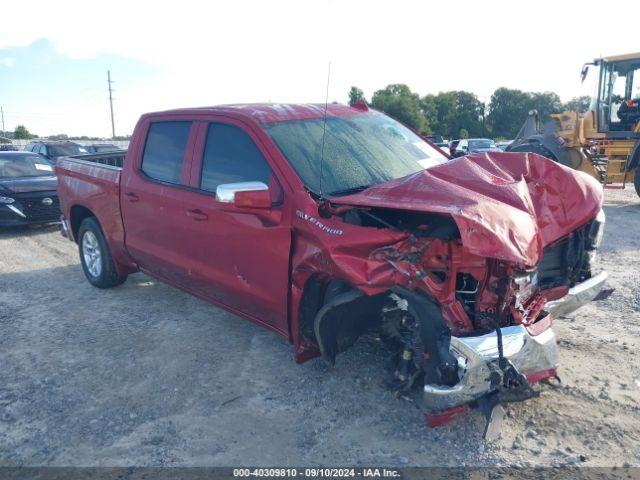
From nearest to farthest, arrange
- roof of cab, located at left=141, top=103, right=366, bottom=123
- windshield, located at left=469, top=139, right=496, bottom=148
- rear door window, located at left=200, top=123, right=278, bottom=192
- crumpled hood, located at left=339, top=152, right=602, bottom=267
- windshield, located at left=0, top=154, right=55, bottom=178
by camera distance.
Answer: crumpled hood, located at left=339, top=152, right=602, bottom=267
rear door window, located at left=200, top=123, right=278, bottom=192
roof of cab, located at left=141, top=103, right=366, bottom=123
windshield, located at left=0, top=154, right=55, bottom=178
windshield, located at left=469, top=139, right=496, bottom=148

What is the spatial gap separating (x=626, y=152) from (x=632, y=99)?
151 centimetres

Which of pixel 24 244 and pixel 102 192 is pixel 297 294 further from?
pixel 24 244

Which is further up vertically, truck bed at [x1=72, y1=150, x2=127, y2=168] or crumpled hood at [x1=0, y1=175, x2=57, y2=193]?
truck bed at [x1=72, y1=150, x2=127, y2=168]

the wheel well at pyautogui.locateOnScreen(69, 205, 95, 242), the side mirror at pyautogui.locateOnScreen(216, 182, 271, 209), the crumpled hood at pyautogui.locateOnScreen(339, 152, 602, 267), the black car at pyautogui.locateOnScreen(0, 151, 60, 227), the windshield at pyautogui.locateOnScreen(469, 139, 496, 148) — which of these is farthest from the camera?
the windshield at pyautogui.locateOnScreen(469, 139, 496, 148)

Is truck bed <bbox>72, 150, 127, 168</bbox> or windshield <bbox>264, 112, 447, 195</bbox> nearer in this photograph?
windshield <bbox>264, 112, 447, 195</bbox>

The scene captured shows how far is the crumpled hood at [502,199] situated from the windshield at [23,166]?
9088 mm

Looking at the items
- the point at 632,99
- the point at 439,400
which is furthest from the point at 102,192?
the point at 632,99

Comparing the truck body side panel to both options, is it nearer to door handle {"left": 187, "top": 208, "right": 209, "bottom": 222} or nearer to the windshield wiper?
door handle {"left": 187, "top": 208, "right": 209, "bottom": 222}

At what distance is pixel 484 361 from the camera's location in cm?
268

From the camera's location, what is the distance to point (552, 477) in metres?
2.74

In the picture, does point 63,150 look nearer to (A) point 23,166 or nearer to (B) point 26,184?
(A) point 23,166

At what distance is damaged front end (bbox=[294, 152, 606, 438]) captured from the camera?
8.93 feet

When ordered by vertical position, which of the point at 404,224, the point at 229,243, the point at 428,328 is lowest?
the point at 428,328

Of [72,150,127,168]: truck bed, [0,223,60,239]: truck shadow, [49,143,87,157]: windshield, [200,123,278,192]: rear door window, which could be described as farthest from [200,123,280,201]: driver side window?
[49,143,87,157]: windshield
